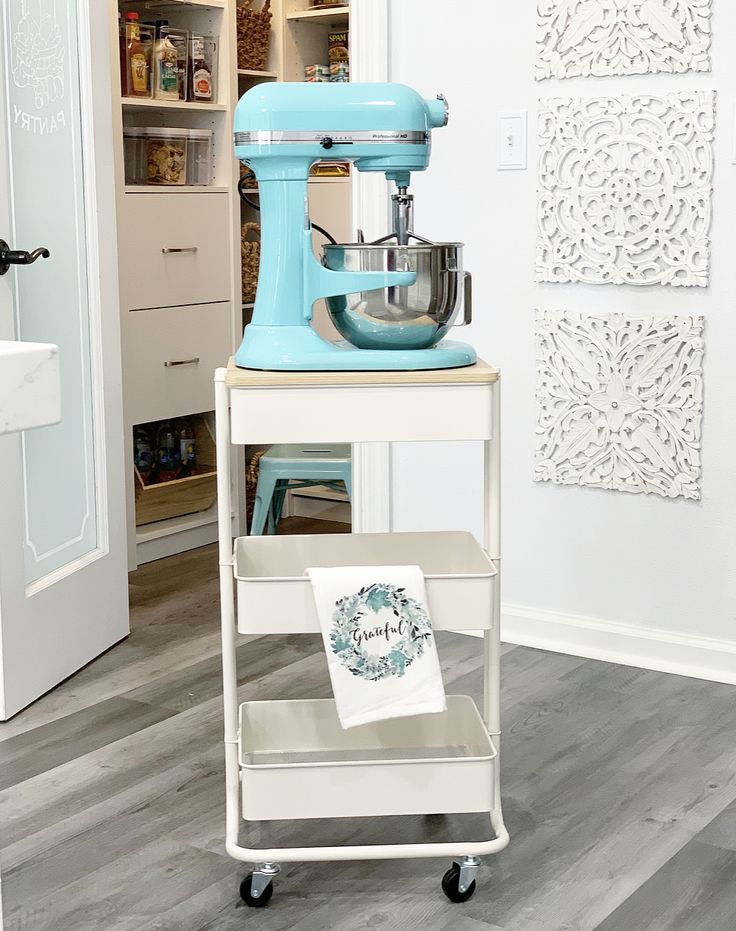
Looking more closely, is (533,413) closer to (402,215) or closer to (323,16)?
(402,215)

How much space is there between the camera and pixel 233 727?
175cm

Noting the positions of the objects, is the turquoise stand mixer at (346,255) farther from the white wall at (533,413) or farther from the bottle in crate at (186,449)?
the bottle in crate at (186,449)

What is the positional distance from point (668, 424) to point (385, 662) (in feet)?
3.81

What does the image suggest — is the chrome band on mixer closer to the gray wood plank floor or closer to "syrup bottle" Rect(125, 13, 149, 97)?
the gray wood plank floor

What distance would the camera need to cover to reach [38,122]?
8.10ft

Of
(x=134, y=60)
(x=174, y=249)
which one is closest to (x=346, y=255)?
(x=174, y=249)

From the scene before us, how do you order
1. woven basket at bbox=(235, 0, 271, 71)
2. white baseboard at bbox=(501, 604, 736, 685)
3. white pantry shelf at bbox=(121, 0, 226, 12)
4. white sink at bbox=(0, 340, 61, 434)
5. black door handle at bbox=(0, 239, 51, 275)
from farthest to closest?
woven basket at bbox=(235, 0, 271, 71)
white pantry shelf at bbox=(121, 0, 226, 12)
white baseboard at bbox=(501, 604, 736, 685)
black door handle at bbox=(0, 239, 51, 275)
white sink at bbox=(0, 340, 61, 434)

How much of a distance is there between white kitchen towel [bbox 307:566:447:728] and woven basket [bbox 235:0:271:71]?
2.55 m

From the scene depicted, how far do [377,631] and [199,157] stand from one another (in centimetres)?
237

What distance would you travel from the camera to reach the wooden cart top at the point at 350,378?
5.32 feet

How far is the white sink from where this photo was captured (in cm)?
74

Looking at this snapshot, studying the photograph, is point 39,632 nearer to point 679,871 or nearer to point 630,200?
point 679,871

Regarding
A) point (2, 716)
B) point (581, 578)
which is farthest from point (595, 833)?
point (2, 716)

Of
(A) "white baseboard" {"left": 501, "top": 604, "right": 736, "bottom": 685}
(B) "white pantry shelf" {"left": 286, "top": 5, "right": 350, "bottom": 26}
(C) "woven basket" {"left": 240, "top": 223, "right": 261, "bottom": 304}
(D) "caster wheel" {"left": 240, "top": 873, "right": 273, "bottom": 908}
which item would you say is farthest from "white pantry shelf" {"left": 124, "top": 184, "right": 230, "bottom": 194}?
(D) "caster wheel" {"left": 240, "top": 873, "right": 273, "bottom": 908}
